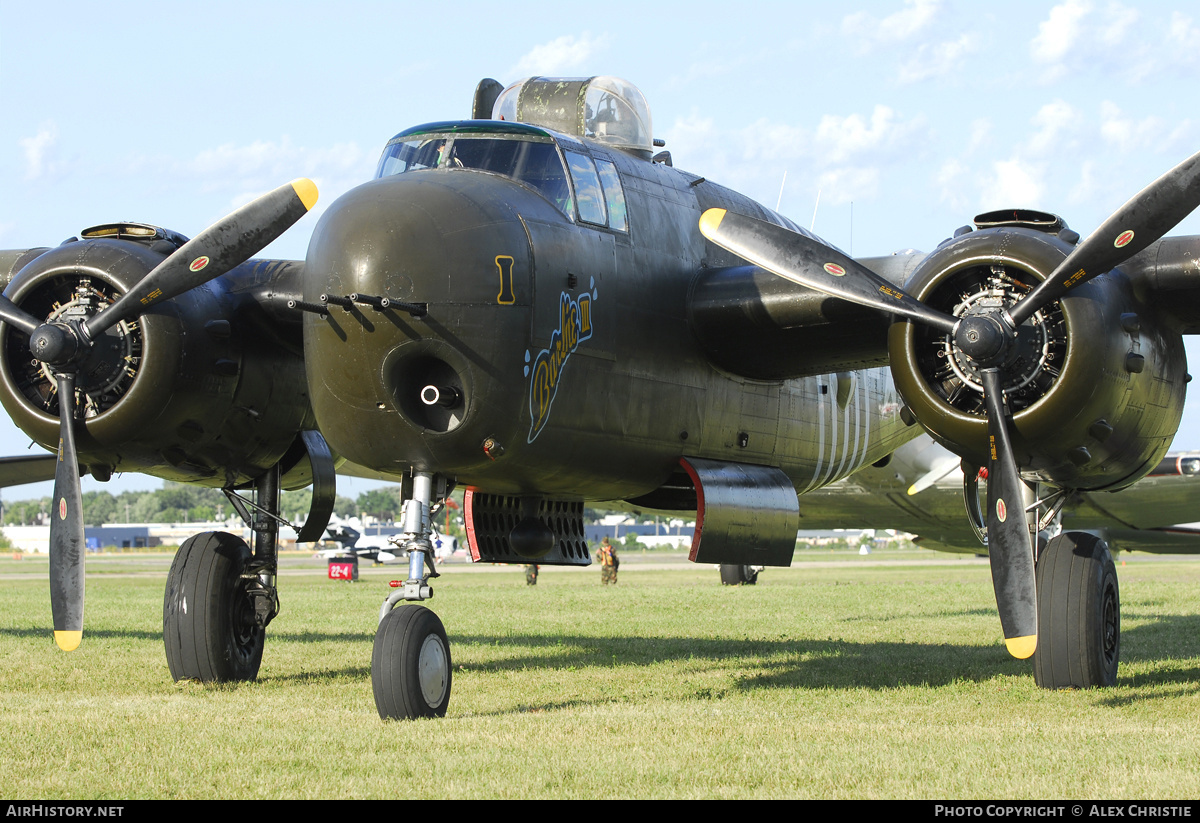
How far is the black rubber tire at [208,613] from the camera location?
38.6 feet

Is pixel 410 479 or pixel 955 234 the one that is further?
pixel 955 234

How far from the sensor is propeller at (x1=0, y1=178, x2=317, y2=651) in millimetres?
10367

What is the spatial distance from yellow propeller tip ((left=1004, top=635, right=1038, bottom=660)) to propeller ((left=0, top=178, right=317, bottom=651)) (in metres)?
6.77

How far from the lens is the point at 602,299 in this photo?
10.0 metres

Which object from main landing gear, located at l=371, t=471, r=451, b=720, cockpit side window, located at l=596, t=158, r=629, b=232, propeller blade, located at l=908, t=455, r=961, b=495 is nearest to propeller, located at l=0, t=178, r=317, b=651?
A: cockpit side window, located at l=596, t=158, r=629, b=232

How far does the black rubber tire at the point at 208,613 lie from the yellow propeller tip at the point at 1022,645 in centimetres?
714

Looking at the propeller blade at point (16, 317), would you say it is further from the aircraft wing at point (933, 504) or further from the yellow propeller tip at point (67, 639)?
the aircraft wing at point (933, 504)

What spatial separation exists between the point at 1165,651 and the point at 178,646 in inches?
449

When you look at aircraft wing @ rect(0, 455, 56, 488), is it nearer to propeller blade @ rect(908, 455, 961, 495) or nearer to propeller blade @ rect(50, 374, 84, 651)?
propeller blade @ rect(50, 374, 84, 651)

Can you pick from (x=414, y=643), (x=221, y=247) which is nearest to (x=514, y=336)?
(x=414, y=643)

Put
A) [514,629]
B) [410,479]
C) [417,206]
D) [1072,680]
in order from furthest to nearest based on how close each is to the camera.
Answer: [514,629], [1072,680], [410,479], [417,206]

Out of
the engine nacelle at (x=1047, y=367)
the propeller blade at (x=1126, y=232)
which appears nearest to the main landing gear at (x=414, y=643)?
the engine nacelle at (x=1047, y=367)
